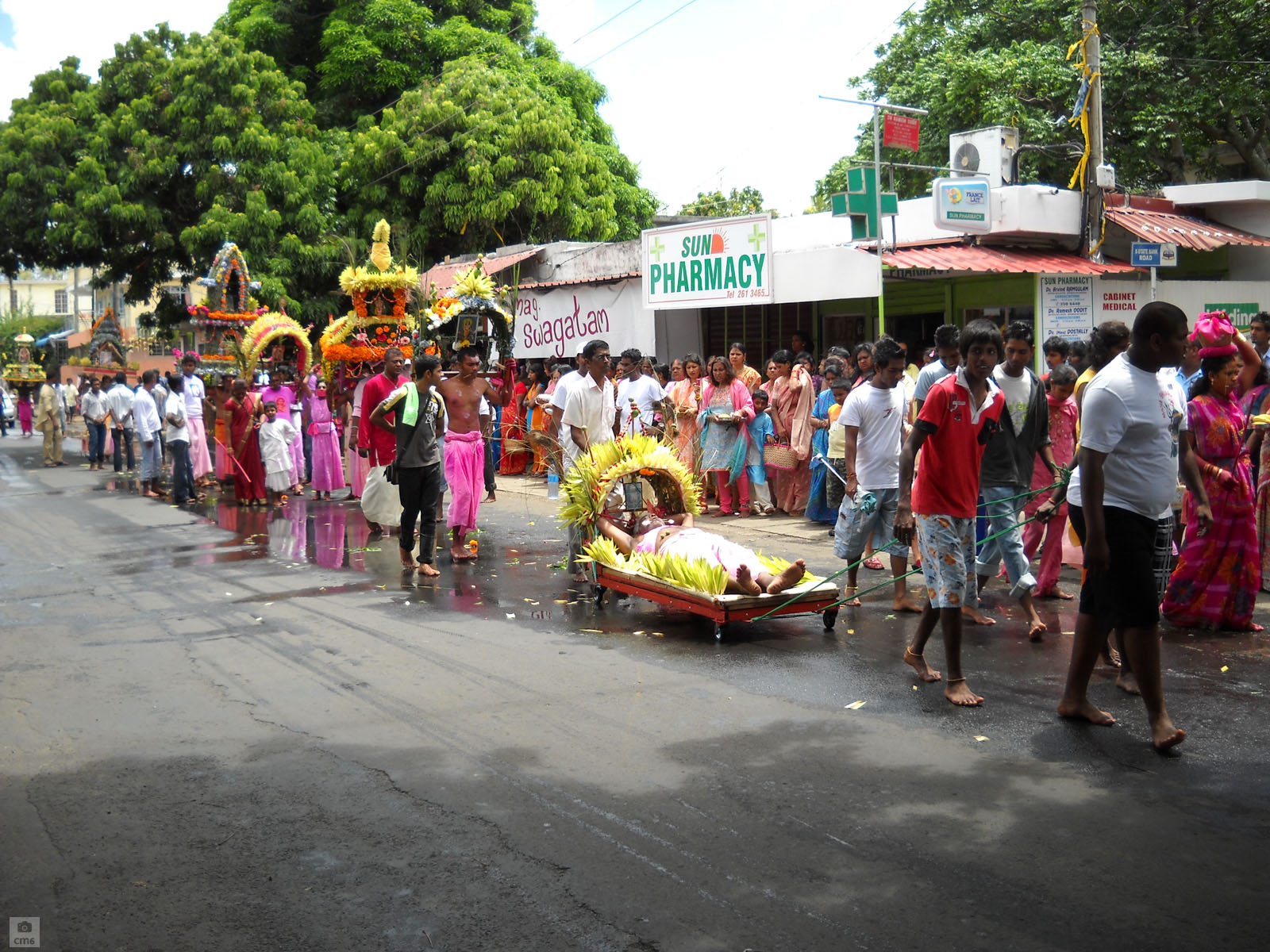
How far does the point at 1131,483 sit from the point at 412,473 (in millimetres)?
6950

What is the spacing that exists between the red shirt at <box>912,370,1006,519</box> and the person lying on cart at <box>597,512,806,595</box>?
1.13 meters

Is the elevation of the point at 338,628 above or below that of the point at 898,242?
below

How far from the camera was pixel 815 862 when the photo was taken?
4.13m

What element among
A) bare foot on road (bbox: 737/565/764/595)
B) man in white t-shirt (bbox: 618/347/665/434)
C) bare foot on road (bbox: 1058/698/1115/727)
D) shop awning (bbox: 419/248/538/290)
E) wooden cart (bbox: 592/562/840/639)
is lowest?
bare foot on road (bbox: 1058/698/1115/727)

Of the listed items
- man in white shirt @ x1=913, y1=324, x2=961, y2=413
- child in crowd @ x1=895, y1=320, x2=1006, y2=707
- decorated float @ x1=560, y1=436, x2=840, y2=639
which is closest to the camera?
child in crowd @ x1=895, y1=320, x2=1006, y2=707

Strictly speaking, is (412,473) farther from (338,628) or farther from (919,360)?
(919,360)

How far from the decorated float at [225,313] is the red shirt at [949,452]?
15.3 m

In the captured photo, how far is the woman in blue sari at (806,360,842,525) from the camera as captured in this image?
485 inches

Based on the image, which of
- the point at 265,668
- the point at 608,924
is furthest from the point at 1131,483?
the point at 265,668

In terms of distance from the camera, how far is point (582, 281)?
67.8 feet

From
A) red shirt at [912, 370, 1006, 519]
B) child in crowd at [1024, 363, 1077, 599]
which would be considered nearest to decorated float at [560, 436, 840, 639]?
red shirt at [912, 370, 1006, 519]

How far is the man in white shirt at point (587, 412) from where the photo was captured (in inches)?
391

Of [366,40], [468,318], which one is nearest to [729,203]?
[366,40]

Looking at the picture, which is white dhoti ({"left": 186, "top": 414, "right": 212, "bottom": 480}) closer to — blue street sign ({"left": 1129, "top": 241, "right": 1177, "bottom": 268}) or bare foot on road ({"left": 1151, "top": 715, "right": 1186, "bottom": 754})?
blue street sign ({"left": 1129, "top": 241, "right": 1177, "bottom": 268})
